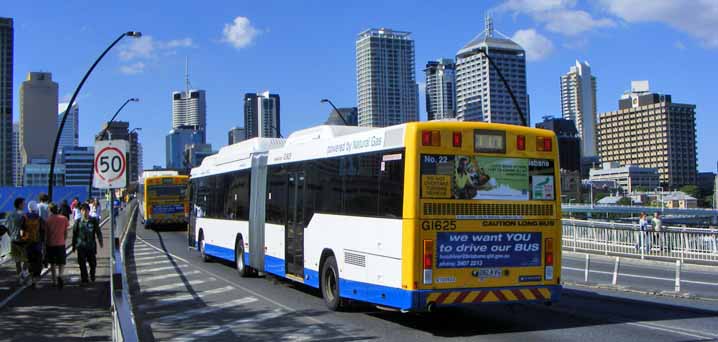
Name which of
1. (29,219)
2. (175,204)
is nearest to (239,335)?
(29,219)

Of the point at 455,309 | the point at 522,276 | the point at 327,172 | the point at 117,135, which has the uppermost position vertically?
the point at 117,135

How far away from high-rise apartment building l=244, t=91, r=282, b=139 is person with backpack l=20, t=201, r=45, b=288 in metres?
152

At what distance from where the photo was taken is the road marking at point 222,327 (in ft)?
33.2

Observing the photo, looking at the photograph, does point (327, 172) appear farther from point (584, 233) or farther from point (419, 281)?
point (584, 233)

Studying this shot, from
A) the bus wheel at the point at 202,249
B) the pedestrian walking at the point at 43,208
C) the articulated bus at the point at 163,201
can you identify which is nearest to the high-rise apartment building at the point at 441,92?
the articulated bus at the point at 163,201

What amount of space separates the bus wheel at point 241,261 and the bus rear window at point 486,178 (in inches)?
360

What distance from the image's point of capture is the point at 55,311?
40.1 ft

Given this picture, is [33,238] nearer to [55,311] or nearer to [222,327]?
[55,311]

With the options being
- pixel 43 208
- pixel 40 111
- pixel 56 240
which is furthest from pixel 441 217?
pixel 40 111

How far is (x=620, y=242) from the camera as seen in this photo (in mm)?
28062

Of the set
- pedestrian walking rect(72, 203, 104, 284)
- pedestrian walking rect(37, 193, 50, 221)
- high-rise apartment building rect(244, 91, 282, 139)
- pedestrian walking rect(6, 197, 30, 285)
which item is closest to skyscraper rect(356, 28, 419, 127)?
high-rise apartment building rect(244, 91, 282, 139)

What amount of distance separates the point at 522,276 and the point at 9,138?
163m

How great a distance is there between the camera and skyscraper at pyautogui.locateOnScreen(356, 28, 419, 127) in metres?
134

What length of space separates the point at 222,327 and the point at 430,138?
4.29 meters
